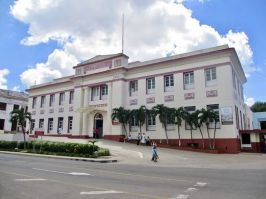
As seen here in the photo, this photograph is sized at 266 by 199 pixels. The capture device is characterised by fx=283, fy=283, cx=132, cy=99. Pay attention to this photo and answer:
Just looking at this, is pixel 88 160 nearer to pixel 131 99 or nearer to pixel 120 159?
pixel 120 159

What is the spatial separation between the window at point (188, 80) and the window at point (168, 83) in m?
1.61

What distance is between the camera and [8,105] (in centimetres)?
5784

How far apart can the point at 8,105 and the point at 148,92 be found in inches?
1413

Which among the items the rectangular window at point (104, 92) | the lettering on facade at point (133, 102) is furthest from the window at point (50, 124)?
the lettering on facade at point (133, 102)

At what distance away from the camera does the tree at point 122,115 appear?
113 ft

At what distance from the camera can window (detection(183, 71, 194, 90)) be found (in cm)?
3165

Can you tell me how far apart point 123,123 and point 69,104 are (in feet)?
39.2

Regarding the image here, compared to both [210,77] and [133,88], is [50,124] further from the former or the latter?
[210,77]

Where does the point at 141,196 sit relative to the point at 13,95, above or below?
below

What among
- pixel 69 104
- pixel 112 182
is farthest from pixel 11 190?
pixel 69 104

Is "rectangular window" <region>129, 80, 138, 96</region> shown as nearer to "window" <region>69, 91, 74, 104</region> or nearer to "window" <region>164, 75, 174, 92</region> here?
"window" <region>164, 75, 174, 92</region>

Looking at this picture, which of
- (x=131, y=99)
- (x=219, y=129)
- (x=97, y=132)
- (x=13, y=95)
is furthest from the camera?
(x=13, y=95)

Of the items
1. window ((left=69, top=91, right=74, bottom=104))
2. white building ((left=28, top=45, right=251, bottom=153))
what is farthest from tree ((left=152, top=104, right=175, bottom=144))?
window ((left=69, top=91, right=74, bottom=104))

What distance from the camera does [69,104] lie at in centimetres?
4306
